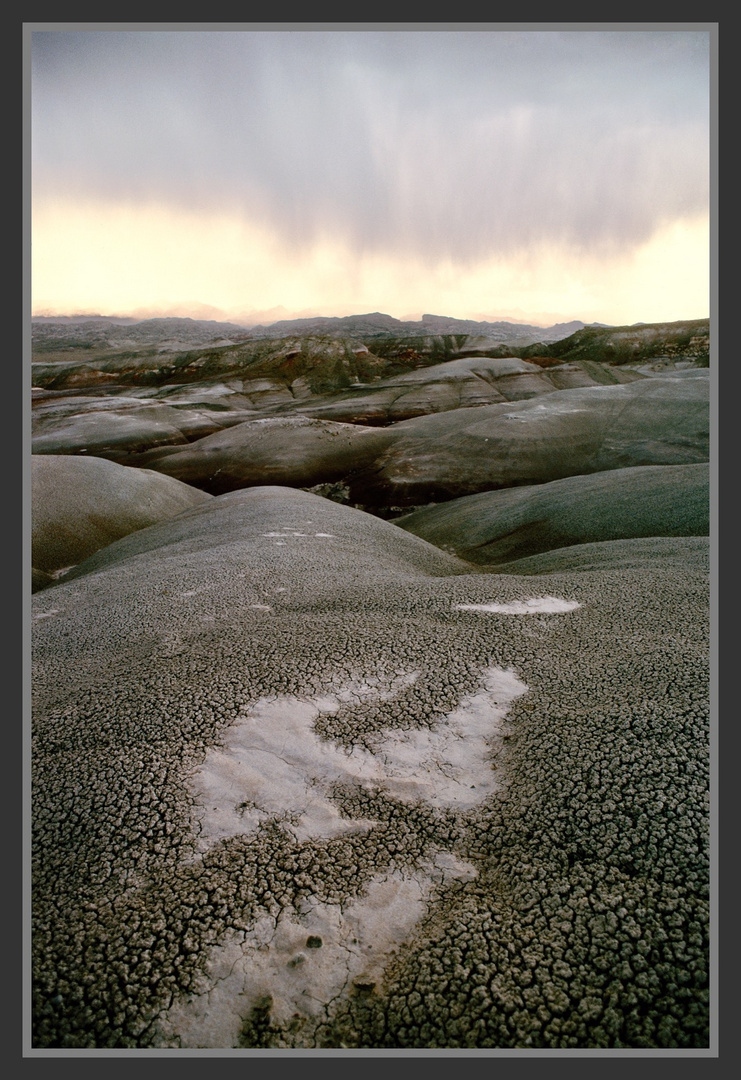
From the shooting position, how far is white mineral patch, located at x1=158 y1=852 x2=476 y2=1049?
198 cm

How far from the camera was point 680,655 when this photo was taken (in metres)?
4.19

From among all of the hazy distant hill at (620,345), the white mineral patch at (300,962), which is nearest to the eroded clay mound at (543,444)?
the white mineral patch at (300,962)

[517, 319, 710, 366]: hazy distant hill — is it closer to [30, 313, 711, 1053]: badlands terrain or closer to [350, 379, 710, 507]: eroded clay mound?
[350, 379, 710, 507]: eroded clay mound

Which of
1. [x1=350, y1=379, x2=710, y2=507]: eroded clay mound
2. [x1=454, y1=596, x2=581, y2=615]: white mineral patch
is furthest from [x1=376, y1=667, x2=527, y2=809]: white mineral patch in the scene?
[x1=350, y1=379, x2=710, y2=507]: eroded clay mound

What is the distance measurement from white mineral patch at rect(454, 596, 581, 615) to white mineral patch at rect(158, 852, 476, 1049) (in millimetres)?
3154

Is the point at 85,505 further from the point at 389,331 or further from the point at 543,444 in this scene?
the point at 389,331

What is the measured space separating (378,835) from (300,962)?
0.66 meters

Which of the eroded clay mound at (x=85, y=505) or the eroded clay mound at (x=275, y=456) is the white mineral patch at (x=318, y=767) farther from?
the eroded clay mound at (x=275, y=456)

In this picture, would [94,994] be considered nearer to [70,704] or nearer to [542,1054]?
[542,1054]

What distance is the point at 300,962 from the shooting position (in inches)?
83.5

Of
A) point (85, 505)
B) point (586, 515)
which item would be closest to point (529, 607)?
point (586, 515)

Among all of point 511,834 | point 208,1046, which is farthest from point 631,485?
point 208,1046

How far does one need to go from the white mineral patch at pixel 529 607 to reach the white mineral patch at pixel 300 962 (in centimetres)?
315

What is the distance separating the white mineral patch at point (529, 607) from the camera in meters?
5.39
